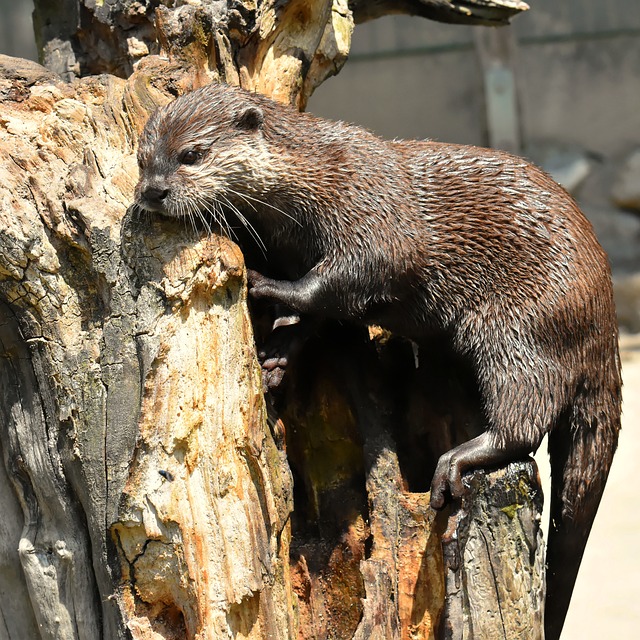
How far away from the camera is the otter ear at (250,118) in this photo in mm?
2449

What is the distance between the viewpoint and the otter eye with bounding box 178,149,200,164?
238 centimetres

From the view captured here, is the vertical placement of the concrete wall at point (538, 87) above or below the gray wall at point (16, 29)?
below

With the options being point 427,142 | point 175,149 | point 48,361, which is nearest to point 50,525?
point 48,361

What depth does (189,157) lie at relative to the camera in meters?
2.40

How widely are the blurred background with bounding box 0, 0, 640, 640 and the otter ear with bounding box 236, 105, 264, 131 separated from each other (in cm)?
578

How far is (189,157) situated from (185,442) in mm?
741

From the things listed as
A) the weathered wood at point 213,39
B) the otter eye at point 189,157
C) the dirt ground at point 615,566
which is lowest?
the dirt ground at point 615,566

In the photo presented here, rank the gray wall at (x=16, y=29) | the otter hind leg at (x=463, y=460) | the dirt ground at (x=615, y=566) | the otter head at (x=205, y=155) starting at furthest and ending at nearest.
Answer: the gray wall at (x=16, y=29) < the dirt ground at (x=615, y=566) < the otter hind leg at (x=463, y=460) < the otter head at (x=205, y=155)

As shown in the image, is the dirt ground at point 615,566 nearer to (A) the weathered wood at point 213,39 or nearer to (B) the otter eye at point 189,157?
(A) the weathered wood at point 213,39

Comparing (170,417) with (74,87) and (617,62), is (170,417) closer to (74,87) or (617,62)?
(74,87)

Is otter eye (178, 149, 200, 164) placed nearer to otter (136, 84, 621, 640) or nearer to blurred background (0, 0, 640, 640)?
otter (136, 84, 621, 640)

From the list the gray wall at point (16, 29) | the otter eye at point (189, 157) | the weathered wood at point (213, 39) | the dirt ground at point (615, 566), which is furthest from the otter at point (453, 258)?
the gray wall at point (16, 29)

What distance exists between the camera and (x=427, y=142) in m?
2.75

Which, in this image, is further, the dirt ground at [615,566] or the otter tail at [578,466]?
the dirt ground at [615,566]
